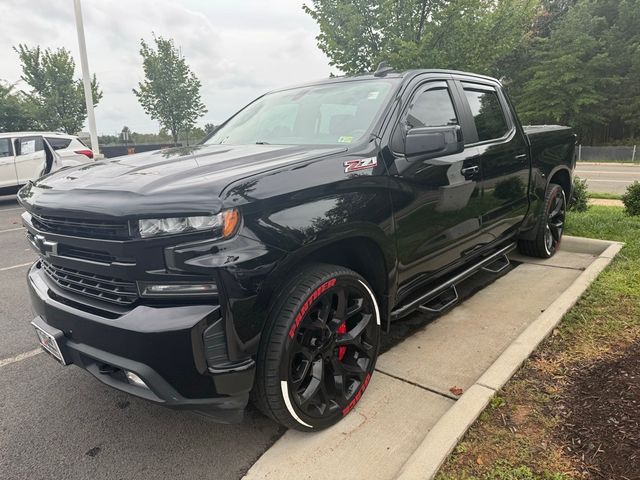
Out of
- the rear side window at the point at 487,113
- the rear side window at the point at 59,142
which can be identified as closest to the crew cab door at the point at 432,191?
the rear side window at the point at 487,113

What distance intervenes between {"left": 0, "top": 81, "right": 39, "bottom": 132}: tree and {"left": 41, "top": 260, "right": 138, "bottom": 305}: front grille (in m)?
24.5

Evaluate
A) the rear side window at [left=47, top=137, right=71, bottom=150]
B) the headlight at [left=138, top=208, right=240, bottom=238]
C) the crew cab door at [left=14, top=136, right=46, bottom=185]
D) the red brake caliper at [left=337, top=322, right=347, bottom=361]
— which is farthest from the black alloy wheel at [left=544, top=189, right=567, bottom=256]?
the rear side window at [left=47, top=137, right=71, bottom=150]

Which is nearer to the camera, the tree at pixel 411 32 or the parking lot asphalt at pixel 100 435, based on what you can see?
the parking lot asphalt at pixel 100 435

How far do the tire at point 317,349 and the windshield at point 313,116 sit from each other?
918 millimetres

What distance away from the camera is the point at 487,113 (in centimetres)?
394

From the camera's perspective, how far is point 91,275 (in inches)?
85.2

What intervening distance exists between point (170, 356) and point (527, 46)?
36.4 m

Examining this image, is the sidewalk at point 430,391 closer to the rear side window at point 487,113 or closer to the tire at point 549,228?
the tire at point 549,228

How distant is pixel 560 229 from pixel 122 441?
484 cm

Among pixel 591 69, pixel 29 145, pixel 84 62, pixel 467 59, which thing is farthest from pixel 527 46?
pixel 29 145

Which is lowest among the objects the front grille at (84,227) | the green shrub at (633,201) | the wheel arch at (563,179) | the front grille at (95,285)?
the green shrub at (633,201)

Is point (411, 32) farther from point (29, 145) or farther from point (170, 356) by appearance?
point (170, 356)

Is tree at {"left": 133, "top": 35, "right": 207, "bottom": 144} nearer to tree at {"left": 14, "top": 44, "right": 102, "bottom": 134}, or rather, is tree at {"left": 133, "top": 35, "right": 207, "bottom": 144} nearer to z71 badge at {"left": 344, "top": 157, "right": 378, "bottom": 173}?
tree at {"left": 14, "top": 44, "right": 102, "bottom": 134}

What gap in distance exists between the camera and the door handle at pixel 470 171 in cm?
329
